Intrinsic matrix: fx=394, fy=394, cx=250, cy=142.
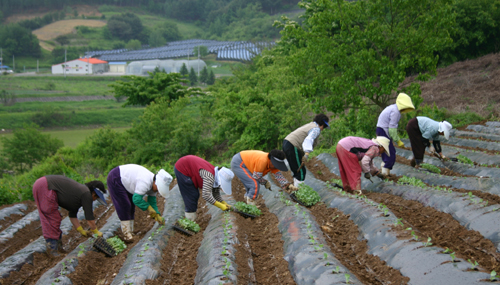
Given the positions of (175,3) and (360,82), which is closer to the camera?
(360,82)

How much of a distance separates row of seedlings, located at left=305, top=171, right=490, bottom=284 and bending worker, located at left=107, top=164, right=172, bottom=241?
3510mm

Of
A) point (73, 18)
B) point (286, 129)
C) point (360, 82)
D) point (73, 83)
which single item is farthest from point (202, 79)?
point (73, 18)

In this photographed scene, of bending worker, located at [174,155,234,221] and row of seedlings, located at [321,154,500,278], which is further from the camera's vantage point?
bending worker, located at [174,155,234,221]

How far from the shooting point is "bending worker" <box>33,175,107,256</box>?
7301 mm

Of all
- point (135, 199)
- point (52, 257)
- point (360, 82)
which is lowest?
point (52, 257)

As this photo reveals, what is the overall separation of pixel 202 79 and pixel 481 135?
6590cm

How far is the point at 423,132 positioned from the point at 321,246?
5.68 m

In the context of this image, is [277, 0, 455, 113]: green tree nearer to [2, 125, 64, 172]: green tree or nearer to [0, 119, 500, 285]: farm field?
[0, 119, 500, 285]: farm field

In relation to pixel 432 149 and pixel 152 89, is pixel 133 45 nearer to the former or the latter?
pixel 152 89

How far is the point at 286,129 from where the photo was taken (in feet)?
71.4

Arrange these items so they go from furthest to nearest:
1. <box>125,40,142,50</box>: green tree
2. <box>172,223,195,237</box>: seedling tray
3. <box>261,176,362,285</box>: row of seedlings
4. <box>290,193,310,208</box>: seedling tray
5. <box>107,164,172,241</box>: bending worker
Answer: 1. <box>125,40,142,50</box>: green tree
2. <box>290,193,310,208</box>: seedling tray
3. <box>172,223,195,237</box>: seedling tray
4. <box>107,164,172,241</box>: bending worker
5. <box>261,176,362,285</box>: row of seedlings

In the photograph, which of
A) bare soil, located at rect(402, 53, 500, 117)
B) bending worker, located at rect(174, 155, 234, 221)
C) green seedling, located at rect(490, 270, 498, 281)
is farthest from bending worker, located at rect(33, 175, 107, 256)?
bare soil, located at rect(402, 53, 500, 117)

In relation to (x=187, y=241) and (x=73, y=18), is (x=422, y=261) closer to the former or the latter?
(x=187, y=241)

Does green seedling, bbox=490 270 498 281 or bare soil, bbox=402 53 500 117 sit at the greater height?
bare soil, bbox=402 53 500 117
